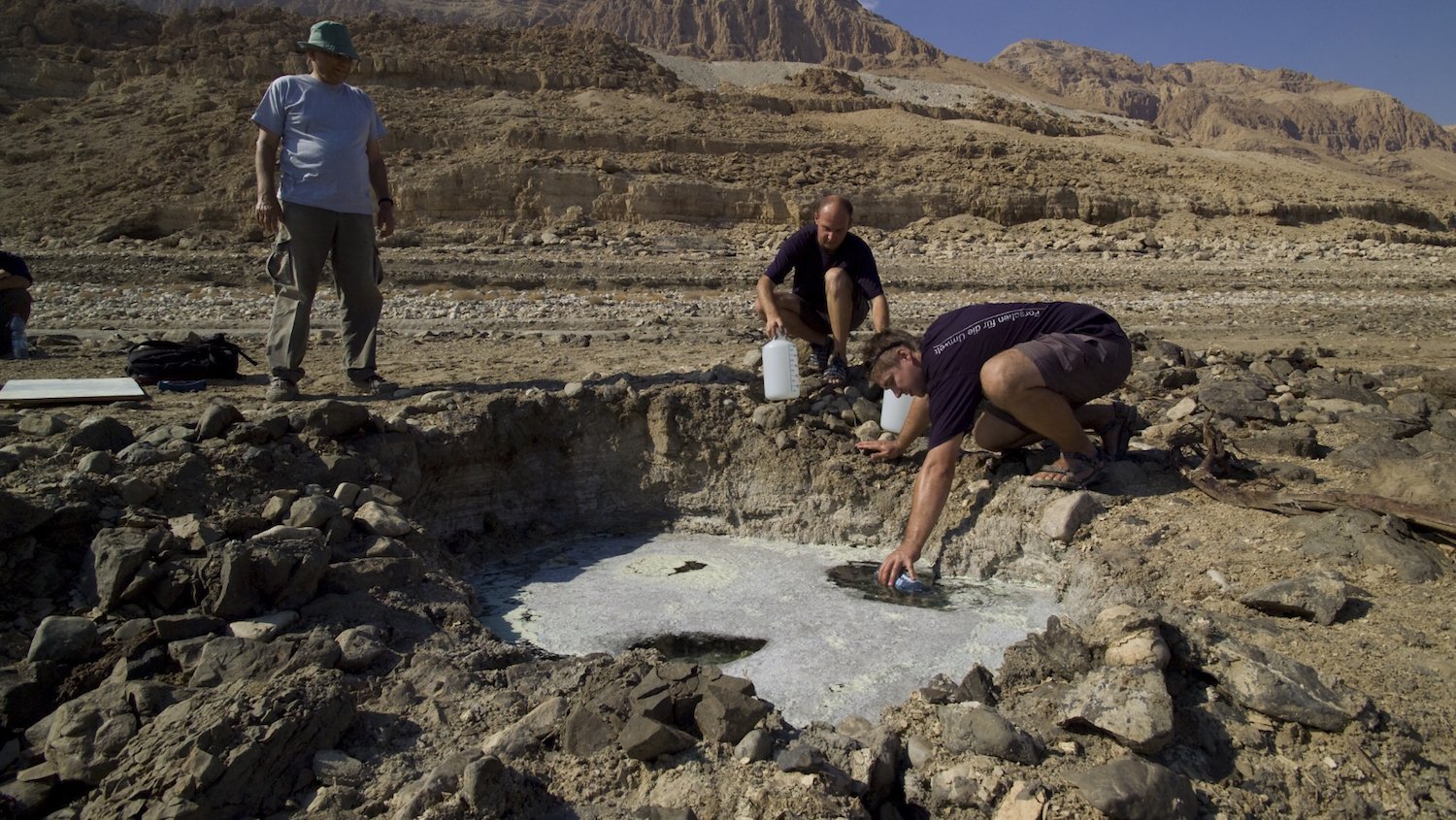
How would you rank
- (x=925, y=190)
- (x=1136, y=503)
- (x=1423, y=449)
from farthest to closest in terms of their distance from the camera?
1. (x=925, y=190)
2. (x=1423, y=449)
3. (x=1136, y=503)

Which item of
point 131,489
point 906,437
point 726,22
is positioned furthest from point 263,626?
point 726,22

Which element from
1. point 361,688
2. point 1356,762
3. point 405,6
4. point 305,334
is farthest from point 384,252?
point 405,6

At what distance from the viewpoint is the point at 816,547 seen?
4.37m

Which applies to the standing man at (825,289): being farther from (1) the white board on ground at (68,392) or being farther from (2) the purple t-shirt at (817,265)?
(1) the white board on ground at (68,392)

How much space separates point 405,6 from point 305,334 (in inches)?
2475

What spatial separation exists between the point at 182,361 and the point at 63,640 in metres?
2.72

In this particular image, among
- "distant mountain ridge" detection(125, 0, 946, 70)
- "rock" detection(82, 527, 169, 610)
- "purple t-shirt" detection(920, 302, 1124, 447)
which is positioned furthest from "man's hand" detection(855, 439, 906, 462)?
"distant mountain ridge" detection(125, 0, 946, 70)

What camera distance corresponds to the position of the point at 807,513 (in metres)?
4.47

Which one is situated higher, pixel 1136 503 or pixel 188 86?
pixel 188 86

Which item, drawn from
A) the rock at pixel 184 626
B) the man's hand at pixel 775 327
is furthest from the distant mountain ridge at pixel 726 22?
the rock at pixel 184 626

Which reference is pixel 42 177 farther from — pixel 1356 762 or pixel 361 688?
pixel 1356 762

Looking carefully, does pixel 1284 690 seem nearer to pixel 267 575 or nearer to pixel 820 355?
pixel 267 575

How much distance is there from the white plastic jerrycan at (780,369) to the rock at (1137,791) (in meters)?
2.75

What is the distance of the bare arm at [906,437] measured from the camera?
3.93 metres
